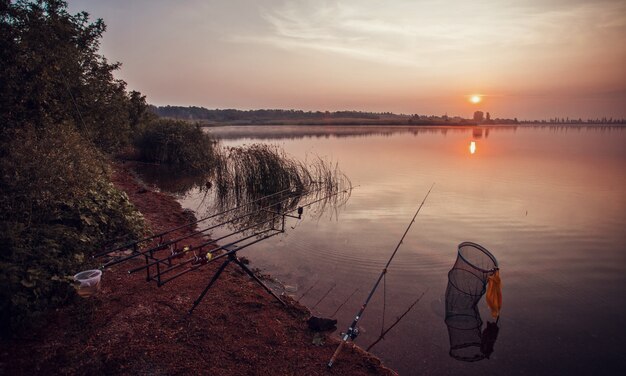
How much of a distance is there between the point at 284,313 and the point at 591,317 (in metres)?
7.02

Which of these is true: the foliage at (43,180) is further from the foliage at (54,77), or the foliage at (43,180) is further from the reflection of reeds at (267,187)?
the reflection of reeds at (267,187)

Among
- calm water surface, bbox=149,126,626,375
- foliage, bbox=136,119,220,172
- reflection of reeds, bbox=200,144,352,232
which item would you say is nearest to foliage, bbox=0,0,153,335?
calm water surface, bbox=149,126,626,375

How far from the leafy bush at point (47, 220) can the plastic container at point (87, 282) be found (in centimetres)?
23

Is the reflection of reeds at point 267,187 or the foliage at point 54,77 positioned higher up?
the foliage at point 54,77

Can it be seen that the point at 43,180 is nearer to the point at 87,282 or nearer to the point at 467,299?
the point at 87,282

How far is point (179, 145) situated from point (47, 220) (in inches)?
879

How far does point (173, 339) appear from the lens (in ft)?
17.8

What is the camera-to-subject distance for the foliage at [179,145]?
27188 millimetres

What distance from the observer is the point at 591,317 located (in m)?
7.48

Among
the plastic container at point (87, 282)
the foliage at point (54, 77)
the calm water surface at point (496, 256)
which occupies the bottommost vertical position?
the calm water surface at point (496, 256)

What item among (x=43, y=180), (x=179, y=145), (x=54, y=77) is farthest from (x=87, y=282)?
(x=179, y=145)

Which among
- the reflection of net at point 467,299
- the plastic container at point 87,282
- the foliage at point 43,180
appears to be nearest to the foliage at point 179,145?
the foliage at point 43,180

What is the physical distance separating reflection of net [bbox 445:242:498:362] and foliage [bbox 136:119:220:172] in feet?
71.8

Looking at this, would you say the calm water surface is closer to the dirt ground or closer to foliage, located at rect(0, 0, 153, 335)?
the dirt ground
